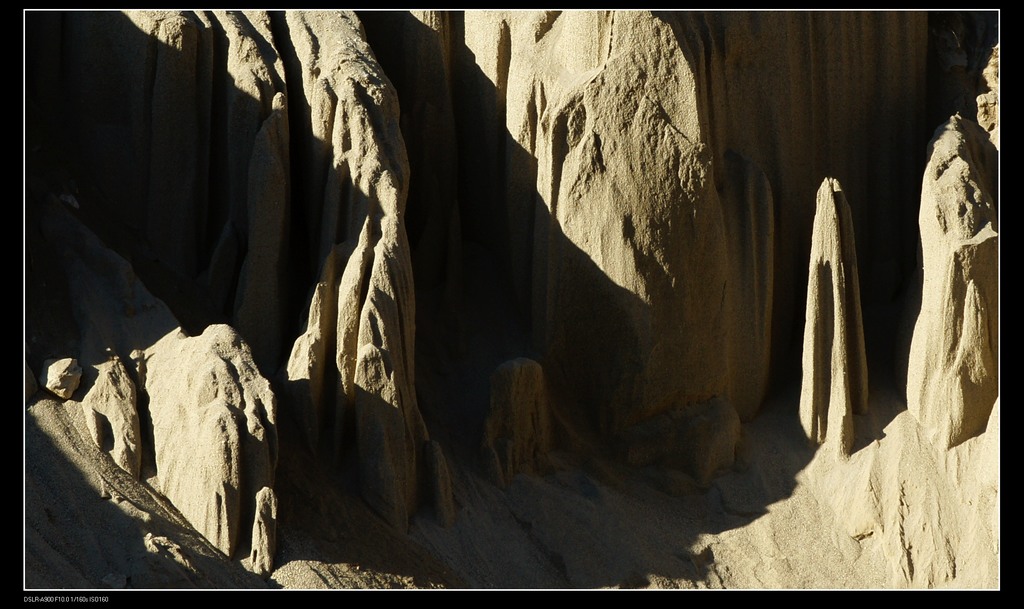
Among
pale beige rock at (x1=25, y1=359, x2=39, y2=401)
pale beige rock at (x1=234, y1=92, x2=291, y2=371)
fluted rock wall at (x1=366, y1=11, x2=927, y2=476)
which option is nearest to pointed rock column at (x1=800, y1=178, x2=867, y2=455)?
fluted rock wall at (x1=366, y1=11, x2=927, y2=476)

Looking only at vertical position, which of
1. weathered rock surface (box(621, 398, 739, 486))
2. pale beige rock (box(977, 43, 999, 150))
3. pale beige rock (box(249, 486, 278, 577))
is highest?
pale beige rock (box(977, 43, 999, 150))

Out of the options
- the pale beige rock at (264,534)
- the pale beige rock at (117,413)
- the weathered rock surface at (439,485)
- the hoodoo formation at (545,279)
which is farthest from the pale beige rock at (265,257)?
the pale beige rock at (264,534)

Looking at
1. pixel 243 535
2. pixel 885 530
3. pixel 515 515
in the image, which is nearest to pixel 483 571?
pixel 515 515

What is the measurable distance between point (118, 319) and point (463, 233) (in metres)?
4.92

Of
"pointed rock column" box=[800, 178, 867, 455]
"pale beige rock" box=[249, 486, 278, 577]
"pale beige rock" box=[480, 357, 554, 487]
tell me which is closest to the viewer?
"pale beige rock" box=[249, 486, 278, 577]

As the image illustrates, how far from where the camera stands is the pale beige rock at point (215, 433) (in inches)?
777

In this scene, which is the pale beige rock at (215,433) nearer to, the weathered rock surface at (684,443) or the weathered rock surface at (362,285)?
the weathered rock surface at (362,285)

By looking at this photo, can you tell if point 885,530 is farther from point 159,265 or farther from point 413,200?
point 159,265

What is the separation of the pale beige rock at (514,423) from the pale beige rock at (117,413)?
13.2ft

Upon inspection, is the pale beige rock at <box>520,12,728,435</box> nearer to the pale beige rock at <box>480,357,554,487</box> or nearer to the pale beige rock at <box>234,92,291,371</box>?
the pale beige rock at <box>480,357,554,487</box>

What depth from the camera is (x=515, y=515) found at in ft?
72.1

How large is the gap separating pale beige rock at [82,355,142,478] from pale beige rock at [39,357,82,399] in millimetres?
178

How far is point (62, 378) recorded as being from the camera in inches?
802

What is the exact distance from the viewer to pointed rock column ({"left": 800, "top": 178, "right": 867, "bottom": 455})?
75.6 feet
